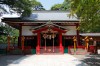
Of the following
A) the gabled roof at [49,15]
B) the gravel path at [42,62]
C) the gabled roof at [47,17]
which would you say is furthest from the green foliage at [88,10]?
the gabled roof at [49,15]

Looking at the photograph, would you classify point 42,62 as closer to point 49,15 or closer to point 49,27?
point 49,27

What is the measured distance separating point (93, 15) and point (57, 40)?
16571 mm

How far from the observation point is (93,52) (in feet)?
96.7

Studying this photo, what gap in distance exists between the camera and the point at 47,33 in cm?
3138

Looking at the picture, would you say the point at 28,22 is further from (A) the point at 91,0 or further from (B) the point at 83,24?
(A) the point at 91,0

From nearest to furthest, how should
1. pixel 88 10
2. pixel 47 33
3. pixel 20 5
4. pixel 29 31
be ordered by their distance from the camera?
1. pixel 88 10
2. pixel 20 5
3. pixel 47 33
4. pixel 29 31

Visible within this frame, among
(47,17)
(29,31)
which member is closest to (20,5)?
(29,31)

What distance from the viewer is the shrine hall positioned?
2981 cm

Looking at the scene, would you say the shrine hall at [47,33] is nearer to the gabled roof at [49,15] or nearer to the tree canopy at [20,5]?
the gabled roof at [49,15]

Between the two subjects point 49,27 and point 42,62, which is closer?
point 42,62

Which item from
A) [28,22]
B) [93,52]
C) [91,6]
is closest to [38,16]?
[28,22]

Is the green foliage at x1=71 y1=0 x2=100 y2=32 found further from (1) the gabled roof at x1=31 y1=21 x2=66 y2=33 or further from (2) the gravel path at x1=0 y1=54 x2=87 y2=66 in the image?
(1) the gabled roof at x1=31 y1=21 x2=66 y2=33

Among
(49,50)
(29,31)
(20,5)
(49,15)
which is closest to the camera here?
(20,5)

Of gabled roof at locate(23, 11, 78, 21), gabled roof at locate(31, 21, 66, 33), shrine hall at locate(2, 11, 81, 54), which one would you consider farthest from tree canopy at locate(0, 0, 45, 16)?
gabled roof at locate(23, 11, 78, 21)
